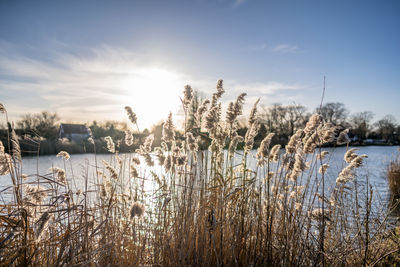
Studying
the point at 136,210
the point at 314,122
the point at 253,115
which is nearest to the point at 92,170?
the point at 253,115

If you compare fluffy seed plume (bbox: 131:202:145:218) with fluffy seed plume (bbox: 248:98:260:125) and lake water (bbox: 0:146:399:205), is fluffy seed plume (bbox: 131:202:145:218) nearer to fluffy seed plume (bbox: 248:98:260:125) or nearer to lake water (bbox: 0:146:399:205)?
lake water (bbox: 0:146:399:205)

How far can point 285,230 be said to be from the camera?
2740 mm

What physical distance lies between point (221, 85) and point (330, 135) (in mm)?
1368

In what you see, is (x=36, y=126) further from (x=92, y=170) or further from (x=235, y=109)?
(x=92, y=170)

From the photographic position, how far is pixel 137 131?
11.7 ft

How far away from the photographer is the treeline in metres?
3.53

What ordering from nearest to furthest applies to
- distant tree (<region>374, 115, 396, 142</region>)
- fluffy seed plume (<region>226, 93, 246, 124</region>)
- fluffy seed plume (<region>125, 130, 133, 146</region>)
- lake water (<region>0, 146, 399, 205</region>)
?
fluffy seed plume (<region>226, 93, 246, 124</region>), fluffy seed plume (<region>125, 130, 133, 146</region>), lake water (<region>0, 146, 399, 205</region>), distant tree (<region>374, 115, 396, 142</region>)

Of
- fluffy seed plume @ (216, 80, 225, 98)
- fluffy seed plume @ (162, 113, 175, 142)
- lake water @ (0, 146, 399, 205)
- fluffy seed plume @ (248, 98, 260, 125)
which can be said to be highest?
fluffy seed plume @ (216, 80, 225, 98)

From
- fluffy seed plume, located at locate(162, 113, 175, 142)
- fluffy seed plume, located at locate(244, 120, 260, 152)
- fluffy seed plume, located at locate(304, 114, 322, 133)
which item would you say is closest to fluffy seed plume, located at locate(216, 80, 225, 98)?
fluffy seed plume, located at locate(244, 120, 260, 152)

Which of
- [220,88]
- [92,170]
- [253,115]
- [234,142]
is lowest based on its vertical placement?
[92,170]

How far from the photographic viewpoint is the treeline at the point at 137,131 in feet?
11.6

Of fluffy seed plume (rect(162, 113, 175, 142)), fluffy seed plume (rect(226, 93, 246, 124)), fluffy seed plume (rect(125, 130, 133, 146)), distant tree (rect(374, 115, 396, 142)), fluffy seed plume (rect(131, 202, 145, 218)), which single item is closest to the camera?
fluffy seed plume (rect(131, 202, 145, 218))

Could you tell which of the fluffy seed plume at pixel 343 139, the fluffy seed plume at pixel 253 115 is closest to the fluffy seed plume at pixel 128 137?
the fluffy seed plume at pixel 253 115

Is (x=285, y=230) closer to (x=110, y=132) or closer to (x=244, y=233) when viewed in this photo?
(x=244, y=233)
